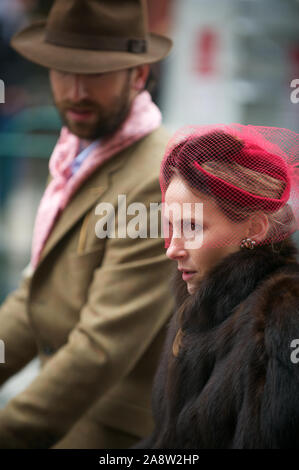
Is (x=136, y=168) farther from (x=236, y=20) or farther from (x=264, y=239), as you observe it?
(x=236, y=20)

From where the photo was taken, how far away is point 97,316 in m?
2.01

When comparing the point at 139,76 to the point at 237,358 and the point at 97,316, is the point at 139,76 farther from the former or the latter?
the point at 237,358

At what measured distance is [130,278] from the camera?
2010 mm

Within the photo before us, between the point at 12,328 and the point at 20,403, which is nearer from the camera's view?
the point at 20,403

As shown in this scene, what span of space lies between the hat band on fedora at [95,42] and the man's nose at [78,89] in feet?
0.39

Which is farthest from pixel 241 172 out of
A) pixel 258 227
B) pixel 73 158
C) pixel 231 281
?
pixel 73 158

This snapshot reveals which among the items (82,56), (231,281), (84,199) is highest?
(82,56)

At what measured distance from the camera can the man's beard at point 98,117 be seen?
83.3 inches

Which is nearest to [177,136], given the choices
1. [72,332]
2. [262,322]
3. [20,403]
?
[262,322]

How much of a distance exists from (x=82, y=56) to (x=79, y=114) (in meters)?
0.18

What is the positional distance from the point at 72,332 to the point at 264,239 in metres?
0.86

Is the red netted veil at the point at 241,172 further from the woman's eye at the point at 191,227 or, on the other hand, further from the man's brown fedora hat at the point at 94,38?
the man's brown fedora hat at the point at 94,38

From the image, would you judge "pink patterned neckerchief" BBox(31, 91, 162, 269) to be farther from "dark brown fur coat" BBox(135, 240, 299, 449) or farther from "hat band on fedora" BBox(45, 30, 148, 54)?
"dark brown fur coat" BBox(135, 240, 299, 449)

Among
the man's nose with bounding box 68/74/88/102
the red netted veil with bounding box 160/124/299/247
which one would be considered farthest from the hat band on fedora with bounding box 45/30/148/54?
the red netted veil with bounding box 160/124/299/247
